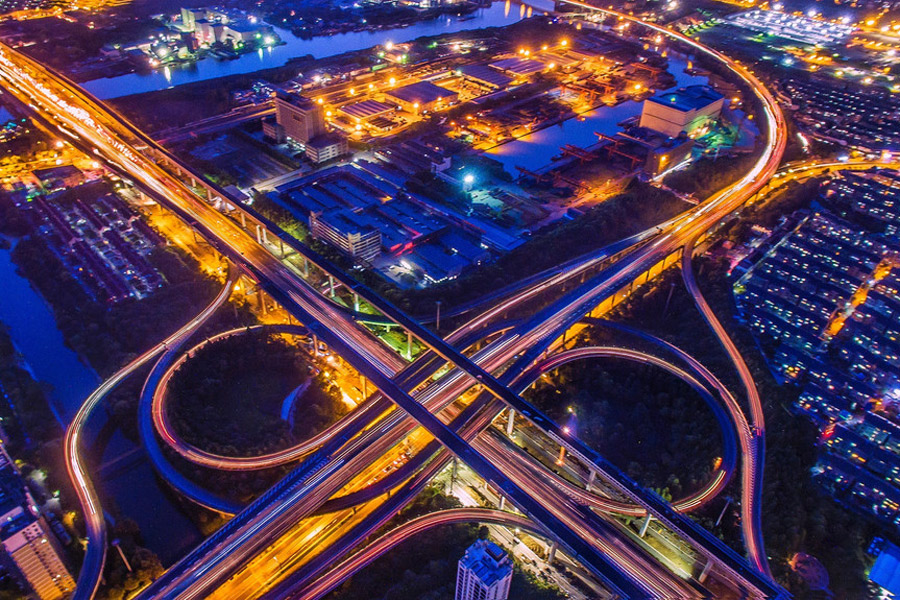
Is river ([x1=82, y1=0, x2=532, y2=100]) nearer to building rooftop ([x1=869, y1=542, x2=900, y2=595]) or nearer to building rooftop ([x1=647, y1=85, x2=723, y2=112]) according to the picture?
building rooftop ([x1=647, y1=85, x2=723, y2=112])

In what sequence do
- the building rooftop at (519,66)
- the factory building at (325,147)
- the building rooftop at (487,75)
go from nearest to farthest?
the factory building at (325,147), the building rooftop at (487,75), the building rooftop at (519,66)

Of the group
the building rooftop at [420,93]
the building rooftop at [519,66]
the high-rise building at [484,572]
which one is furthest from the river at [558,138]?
the high-rise building at [484,572]

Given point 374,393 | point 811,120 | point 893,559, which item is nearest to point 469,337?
point 374,393

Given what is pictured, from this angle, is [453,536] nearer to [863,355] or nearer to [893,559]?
[893,559]

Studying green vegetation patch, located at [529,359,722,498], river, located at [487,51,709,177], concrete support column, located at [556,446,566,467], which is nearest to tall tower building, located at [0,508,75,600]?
concrete support column, located at [556,446,566,467]

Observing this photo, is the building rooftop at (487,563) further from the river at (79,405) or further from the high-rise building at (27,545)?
the high-rise building at (27,545)
